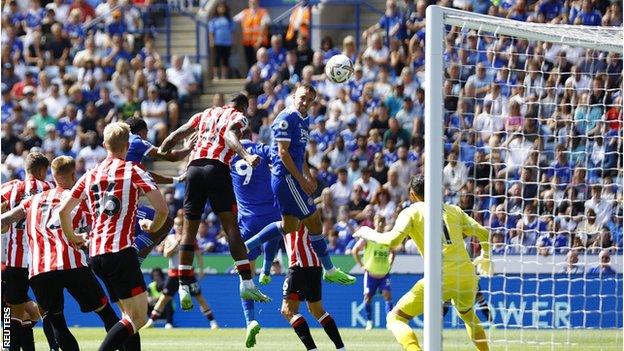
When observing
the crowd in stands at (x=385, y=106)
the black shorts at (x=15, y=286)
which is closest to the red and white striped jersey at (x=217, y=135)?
the black shorts at (x=15, y=286)

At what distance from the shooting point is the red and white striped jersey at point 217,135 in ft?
45.1

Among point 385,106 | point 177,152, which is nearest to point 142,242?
point 177,152

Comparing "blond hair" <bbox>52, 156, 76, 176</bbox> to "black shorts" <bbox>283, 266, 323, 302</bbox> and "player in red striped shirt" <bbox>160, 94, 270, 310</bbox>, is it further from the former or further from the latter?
"black shorts" <bbox>283, 266, 323, 302</bbox>

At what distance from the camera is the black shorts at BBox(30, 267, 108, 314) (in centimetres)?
1252

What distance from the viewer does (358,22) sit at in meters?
26.9

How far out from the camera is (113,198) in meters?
11.6

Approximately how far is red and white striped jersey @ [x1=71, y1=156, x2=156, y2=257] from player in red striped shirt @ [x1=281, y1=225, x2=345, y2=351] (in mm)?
2810

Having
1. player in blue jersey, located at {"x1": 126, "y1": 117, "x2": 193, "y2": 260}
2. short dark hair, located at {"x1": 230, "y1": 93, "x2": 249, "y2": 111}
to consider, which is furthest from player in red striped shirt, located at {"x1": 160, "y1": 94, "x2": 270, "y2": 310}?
player in blue jersey, located at {"x1": 126, "y1": 117, "x2": 193, "y2": 260}

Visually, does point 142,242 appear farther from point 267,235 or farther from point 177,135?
point 177,135

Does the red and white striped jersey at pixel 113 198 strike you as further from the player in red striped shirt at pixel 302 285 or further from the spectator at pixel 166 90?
the spectator at pixel 166 90

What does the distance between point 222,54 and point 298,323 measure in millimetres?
15158

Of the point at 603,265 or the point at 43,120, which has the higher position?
the point at 43,120

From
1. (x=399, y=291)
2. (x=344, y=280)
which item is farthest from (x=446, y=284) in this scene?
(x=399, y=291)

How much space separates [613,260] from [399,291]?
→ 20.8 ft
